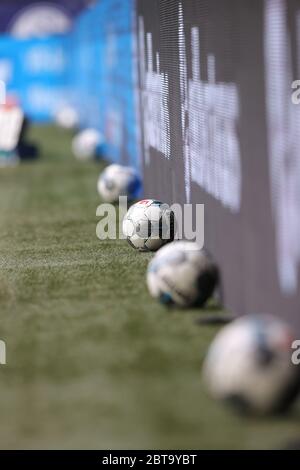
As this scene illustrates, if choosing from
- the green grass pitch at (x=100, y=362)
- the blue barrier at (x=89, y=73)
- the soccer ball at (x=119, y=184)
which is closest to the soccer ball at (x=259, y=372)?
the green grass pitch at (x=100, y=362)

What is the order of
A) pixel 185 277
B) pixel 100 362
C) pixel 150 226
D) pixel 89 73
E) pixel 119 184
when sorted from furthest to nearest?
pixel 89 73
pixel 119 184
pixel 150 226
pixel 185 277
pixel 100 362

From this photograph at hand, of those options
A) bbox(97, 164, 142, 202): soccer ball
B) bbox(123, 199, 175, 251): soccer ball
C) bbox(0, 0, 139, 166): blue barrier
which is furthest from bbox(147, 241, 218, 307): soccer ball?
bbox(0, 0, 139, 166): blue barrier

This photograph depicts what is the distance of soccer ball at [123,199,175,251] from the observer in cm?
1034

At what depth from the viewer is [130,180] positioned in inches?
576

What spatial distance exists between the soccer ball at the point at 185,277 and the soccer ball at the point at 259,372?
2185 mm

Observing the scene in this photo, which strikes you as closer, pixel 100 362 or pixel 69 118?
pixel 100 362

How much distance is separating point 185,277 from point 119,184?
703 cm

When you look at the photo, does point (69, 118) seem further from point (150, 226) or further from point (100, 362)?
point (100, 362)

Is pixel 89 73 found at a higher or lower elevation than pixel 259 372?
higher

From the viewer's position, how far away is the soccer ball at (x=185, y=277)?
766 cm

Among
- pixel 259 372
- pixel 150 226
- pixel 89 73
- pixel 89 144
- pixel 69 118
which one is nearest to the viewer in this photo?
pixel 259 372

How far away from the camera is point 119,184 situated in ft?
47.7

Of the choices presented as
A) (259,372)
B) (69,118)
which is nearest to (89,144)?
(69,118)

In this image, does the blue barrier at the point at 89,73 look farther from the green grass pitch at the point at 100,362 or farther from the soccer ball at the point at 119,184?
the green grass pitch at the point at 100,362
